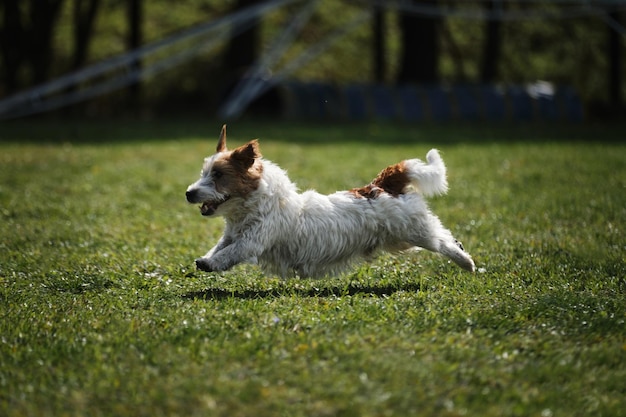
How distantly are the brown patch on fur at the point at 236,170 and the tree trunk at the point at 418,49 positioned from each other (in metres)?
21.3

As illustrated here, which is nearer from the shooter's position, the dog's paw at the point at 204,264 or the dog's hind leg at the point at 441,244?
the dog's paw at the point at 204,264

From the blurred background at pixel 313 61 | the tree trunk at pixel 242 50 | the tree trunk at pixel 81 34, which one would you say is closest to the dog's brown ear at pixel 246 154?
the blurred background at pixel 313 61

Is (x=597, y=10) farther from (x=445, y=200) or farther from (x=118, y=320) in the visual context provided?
(x=118, y=320)

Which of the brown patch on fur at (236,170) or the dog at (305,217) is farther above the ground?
the brown patch on fur at (236,170)

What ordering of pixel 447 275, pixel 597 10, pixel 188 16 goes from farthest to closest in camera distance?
1. pixel 188 16
2. pixel 597 10
3. pixel 447 275

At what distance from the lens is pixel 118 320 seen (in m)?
5.49

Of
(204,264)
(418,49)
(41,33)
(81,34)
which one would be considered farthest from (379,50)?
(204,264)

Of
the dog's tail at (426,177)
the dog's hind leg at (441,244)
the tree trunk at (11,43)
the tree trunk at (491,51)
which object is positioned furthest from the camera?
the tree trunk at (491,51)

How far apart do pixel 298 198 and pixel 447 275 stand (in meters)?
1.38

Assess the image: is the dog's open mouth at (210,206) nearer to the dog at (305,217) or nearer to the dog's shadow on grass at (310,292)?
the dog at (305,217)

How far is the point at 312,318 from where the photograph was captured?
17.9 ft

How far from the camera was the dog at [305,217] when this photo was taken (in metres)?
6.36

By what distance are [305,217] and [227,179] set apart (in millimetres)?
716

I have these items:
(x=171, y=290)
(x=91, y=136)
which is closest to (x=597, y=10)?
(x=91, y=136)
